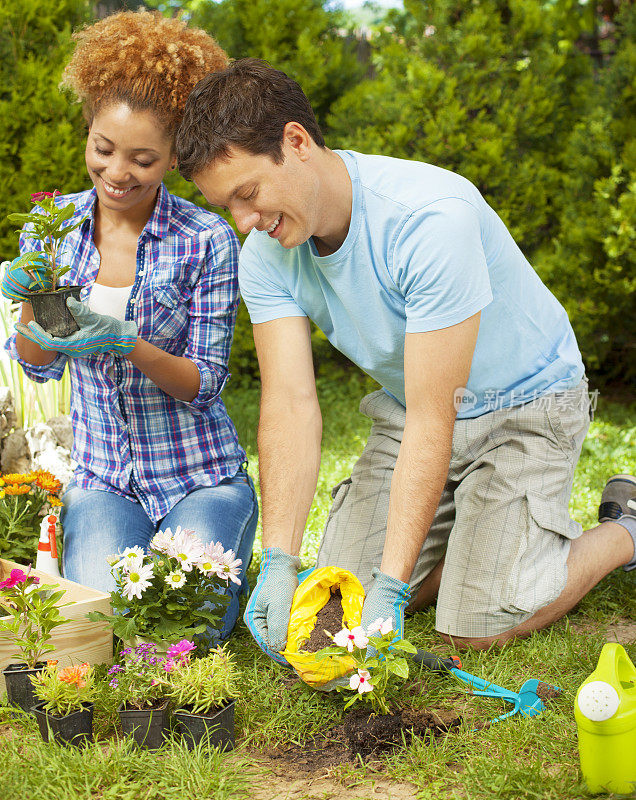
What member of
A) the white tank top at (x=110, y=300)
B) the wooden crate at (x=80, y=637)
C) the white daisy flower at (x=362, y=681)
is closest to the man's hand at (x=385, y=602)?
the white daisy flower at (x=362, y=681)

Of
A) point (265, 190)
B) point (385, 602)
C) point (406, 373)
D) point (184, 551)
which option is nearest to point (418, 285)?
point (406, 373)

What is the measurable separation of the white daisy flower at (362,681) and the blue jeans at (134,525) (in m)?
0.67

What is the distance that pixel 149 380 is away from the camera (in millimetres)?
2578

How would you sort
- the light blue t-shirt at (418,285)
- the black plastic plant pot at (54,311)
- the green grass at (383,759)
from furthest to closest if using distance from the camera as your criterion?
the black plastic plant pot at (54,311) → the light blue t-shirt at (418,285) → the green grass at (383,759)

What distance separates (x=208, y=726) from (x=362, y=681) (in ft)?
1.19

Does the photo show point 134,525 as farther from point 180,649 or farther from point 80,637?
point 180,649

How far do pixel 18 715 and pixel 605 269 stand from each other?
4277 millimetres

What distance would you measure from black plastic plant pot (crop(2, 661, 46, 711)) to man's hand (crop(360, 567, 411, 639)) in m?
0.82

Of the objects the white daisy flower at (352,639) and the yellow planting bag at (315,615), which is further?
the yellow planting bag at (315,615)

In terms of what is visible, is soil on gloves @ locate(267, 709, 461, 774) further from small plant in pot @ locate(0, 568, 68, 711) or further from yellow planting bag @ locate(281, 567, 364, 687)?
small plant in pot @ locate(0, 568, 68, 711)

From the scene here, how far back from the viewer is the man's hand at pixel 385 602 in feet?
6.33

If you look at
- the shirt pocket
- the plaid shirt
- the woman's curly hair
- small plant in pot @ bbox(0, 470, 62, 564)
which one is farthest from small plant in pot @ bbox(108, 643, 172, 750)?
the woman's curly hair

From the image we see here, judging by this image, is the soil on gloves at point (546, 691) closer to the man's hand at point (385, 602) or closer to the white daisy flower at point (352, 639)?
the man's hand at point (385, 602)

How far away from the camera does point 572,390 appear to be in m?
2.56
